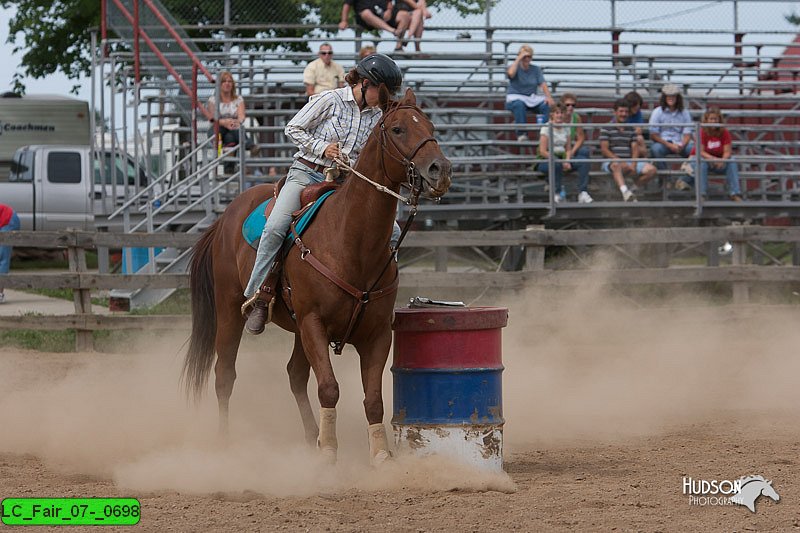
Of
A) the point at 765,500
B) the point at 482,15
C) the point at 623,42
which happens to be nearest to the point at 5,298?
the point at 482,15

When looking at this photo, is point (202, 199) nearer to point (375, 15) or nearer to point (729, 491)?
point (375, 15)

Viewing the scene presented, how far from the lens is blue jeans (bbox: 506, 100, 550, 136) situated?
52.9ft

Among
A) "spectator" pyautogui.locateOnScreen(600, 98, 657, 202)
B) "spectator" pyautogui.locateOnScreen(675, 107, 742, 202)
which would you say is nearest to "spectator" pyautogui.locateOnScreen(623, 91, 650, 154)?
"spectator" pyautogui.locateOnScreen(600, 98, 657, 202)

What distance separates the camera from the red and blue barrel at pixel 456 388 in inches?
255

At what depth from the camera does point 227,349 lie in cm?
810

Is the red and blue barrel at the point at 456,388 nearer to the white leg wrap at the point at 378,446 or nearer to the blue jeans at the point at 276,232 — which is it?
the white leg wrap at the point at 378,446

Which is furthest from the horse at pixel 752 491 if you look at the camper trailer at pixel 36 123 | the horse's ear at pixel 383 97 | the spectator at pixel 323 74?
the camper trailer at pixel 36 123

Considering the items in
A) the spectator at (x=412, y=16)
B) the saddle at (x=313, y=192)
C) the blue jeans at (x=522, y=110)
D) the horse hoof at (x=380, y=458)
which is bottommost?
the horse hoof at (x=380, y=458)

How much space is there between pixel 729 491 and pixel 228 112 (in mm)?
10531

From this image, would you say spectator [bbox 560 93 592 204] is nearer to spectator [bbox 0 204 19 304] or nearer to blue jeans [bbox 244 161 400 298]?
spectator [bbox 0 204 19 304]

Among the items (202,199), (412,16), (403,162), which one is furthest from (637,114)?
(403,162)

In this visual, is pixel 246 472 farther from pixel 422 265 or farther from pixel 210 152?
pixel 422 265

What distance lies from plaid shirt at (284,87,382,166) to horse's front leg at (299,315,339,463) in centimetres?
126

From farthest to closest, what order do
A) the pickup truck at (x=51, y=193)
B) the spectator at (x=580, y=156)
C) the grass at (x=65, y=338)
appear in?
the pickup truck at (x=51, y=193), the spectator at (x=580, y=156), the grass at (x=65, y=338)
